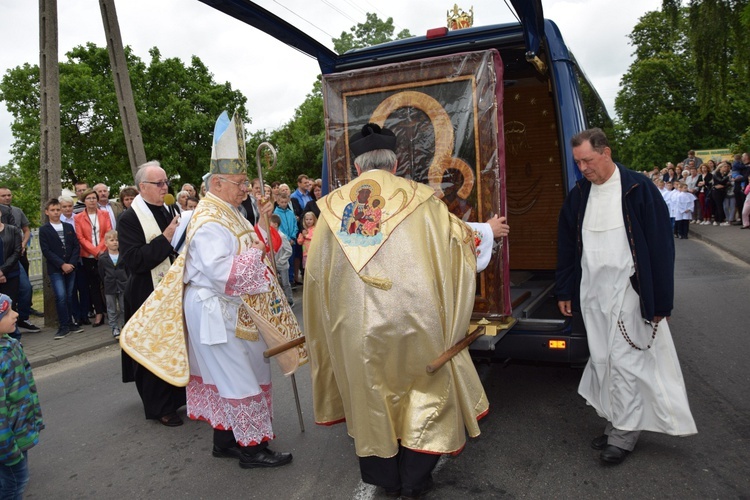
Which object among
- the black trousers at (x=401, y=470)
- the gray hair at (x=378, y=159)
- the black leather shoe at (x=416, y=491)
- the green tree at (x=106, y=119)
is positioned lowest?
the black leather shoe at (x=416, y=491)

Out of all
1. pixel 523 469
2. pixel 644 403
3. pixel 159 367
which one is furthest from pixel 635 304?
pixel 159 367

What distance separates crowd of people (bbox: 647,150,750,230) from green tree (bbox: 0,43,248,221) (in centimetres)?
2264

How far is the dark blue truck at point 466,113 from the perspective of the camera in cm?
385

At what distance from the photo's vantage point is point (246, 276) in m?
3.47

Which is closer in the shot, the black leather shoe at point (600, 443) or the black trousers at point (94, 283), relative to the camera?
the black leather shoe at point (600, 443)

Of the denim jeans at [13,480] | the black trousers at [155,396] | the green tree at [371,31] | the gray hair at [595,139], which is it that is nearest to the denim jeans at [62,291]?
the black trousers at [155,396]

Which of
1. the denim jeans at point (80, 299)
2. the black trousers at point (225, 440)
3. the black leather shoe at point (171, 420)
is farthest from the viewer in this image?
the denim jeans at point (80, 299)

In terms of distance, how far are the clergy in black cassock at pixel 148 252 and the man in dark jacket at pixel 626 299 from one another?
286 centimetres

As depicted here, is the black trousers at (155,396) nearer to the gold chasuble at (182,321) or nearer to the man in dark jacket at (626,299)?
the gold chasuble at (182,321)

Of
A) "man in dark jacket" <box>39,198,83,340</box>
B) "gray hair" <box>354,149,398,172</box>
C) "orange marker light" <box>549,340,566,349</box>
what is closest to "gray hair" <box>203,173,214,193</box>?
"gray hair" <box>354,149,398,172</box>

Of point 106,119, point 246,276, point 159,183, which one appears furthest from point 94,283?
point 106,119

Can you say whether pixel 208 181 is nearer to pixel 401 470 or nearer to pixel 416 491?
pixel 401 470

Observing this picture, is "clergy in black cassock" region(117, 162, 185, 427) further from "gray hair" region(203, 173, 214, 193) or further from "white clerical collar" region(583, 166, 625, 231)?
"white clerical collar" region(583, 166, 625, 231)

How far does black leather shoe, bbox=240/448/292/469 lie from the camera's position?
3.75m
